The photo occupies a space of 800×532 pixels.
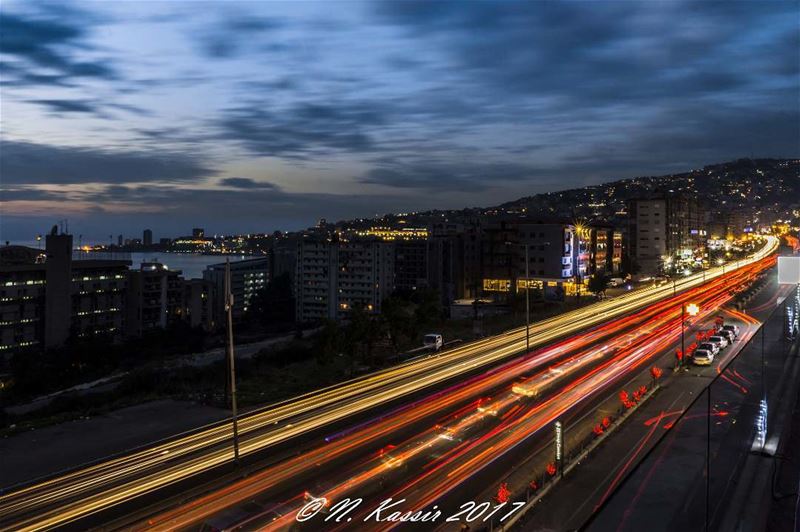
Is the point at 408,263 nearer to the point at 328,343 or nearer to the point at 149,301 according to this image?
the point at 149,301

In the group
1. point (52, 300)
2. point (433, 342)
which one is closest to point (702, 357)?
point (433, 342)

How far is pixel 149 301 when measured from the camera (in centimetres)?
5772

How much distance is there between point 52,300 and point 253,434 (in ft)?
148

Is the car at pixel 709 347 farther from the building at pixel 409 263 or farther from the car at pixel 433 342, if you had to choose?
the building at pixel 409 263

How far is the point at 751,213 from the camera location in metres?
184

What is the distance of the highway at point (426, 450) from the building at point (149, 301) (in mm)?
48775

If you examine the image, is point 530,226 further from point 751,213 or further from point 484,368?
point 751,213

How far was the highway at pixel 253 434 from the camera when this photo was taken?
8.64 m

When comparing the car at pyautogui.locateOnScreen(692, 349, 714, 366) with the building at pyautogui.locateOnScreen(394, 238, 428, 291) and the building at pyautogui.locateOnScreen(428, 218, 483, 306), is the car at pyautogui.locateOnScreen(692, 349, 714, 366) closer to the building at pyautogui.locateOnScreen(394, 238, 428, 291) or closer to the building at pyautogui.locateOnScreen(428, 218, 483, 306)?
the building at pyautogui.locateOnScreen(428, 218, 483, 306)

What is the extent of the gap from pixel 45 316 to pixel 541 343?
44.6 m

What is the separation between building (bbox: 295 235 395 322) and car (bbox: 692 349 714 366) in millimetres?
46945

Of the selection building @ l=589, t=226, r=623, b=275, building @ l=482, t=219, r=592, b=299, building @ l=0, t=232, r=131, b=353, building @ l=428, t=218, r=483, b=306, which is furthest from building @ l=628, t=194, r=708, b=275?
building @ l=0, t=232, r=131, b=353

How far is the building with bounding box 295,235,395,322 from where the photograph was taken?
214 feet

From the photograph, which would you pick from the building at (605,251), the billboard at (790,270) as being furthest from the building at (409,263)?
the billboard at (790,270)
